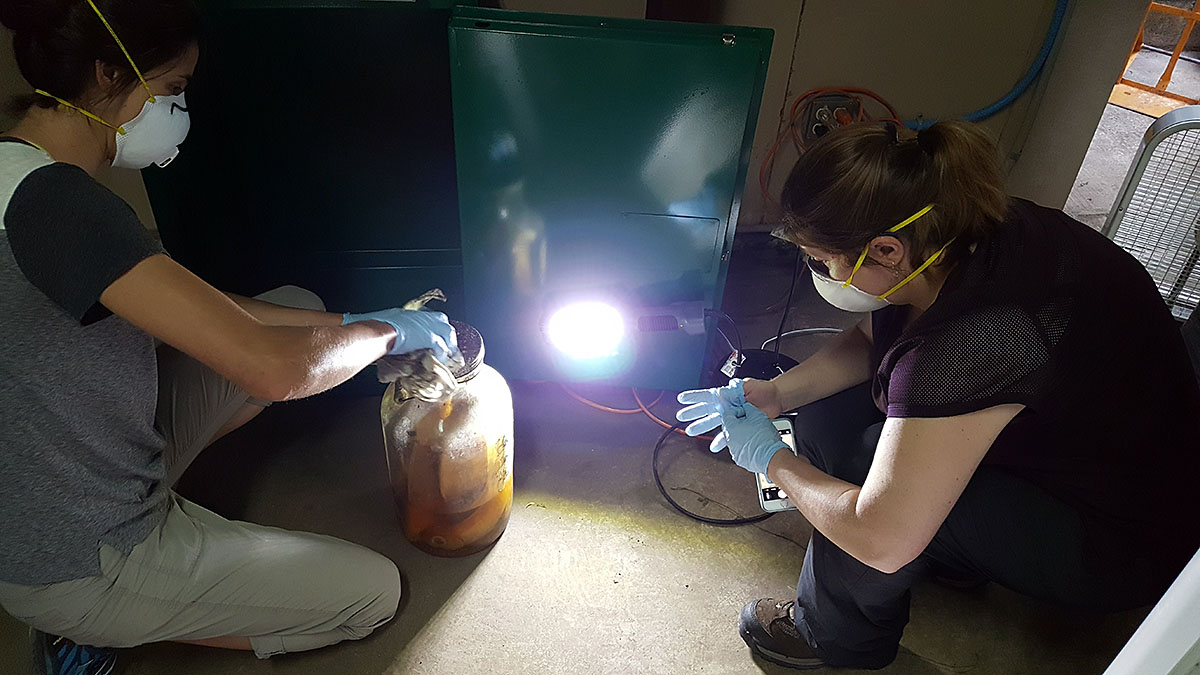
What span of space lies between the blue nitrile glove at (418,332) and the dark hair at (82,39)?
1.57 ft

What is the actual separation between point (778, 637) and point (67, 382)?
1.19m

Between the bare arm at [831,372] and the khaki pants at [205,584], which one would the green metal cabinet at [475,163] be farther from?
the khaki pants at [205,584]

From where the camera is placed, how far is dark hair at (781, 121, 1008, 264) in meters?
0.97

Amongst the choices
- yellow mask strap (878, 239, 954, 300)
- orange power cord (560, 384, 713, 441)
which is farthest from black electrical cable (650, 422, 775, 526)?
yellow mask strap (878, 239, 954, 300)

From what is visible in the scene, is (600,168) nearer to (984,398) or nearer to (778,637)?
(984,398)

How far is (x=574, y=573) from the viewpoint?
1.54 meters

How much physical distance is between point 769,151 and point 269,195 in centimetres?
145

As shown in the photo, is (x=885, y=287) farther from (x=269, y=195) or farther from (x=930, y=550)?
(x=269, y=195)

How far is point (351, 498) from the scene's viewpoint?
1666 millimetres

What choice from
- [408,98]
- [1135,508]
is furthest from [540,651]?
[408,98]

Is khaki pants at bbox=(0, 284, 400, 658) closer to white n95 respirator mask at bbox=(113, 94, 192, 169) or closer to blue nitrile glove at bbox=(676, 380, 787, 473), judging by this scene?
white n95 respirator mask at bbox=(113, 94, 192, 169)

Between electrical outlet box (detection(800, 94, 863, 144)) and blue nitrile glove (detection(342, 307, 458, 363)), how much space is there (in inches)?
55.8

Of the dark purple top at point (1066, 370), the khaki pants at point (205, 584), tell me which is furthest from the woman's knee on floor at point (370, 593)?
the dark purple top at point (1066, 370)

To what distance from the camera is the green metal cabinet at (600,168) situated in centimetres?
131
